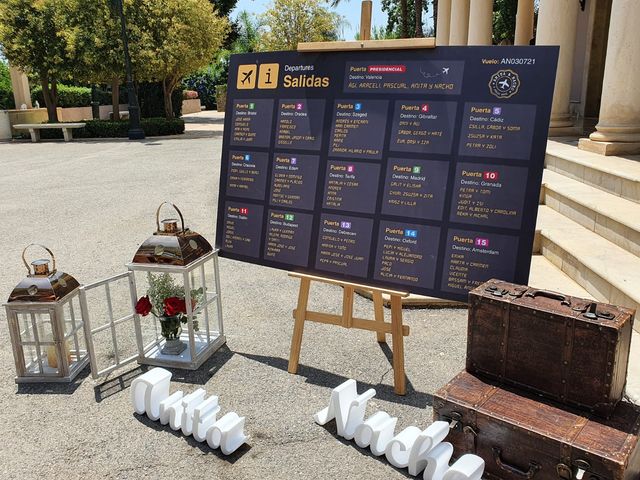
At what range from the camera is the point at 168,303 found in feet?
12.7

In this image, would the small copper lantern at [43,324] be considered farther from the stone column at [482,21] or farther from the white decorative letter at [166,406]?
the stone column at [482,21]

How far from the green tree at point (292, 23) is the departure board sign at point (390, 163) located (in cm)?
3072

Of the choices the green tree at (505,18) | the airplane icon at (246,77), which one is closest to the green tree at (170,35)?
the green tree at (505,18)

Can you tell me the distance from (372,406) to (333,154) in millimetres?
1628

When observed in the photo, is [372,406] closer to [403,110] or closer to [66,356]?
[403,110]

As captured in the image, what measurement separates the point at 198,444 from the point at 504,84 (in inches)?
104

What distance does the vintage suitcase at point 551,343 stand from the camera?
2.57m

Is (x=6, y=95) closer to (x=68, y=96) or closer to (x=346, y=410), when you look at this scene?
(x=68, y=96)

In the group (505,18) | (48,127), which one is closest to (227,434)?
(48,127)

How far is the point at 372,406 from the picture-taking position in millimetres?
3488

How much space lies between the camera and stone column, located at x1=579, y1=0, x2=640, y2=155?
6648 millimetres

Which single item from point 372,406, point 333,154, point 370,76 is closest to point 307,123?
point 333,154

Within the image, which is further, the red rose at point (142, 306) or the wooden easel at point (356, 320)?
the red rose at point (142, 306)

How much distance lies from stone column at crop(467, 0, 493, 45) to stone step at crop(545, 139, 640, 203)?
4.76 meters
